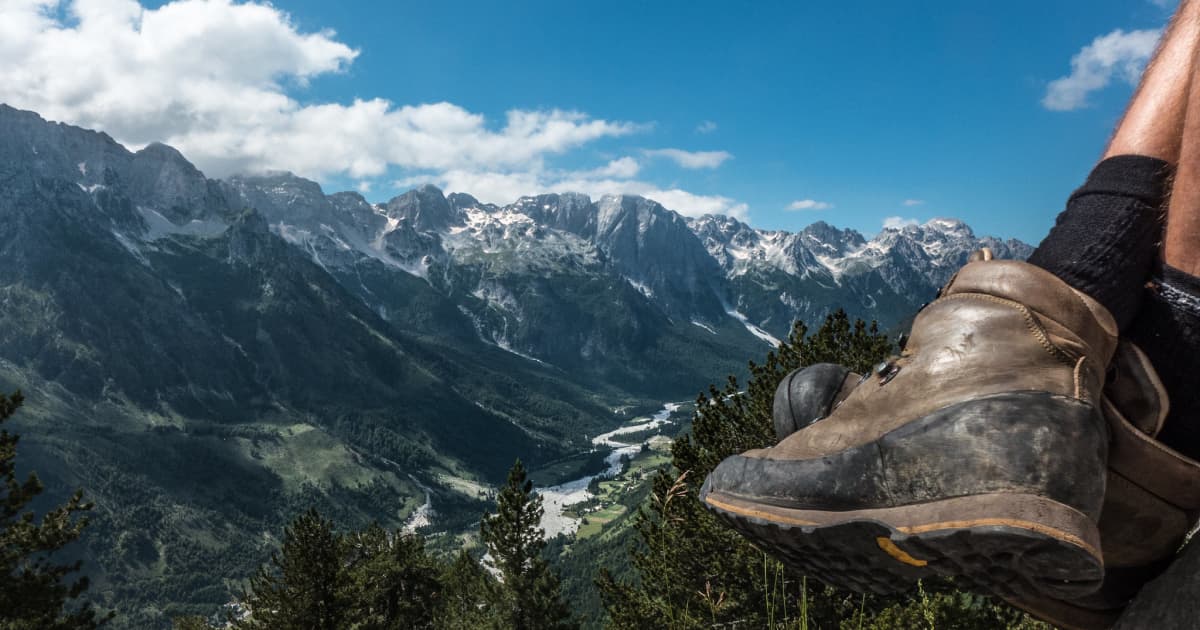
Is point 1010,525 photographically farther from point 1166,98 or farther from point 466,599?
point 466,599

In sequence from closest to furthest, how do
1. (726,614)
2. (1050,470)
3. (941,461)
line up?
(1050,470)
(941,461)
(726,614)

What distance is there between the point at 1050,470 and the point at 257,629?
113 ft

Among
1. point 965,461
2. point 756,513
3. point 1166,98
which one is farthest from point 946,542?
point 1166,98

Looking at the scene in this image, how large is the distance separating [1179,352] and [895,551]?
1.40m

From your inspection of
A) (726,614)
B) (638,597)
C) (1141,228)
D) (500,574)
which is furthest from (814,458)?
(500,574)

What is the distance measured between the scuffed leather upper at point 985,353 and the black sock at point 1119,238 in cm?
12

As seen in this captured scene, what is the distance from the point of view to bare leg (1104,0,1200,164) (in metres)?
2.52

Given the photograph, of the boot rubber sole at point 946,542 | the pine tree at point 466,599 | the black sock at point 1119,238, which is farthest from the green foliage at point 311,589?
the black sock at point 1119,238

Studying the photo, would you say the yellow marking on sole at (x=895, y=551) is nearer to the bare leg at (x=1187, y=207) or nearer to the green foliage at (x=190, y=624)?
the bare leg at (x=1187, y=207)

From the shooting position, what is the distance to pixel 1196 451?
2377mm

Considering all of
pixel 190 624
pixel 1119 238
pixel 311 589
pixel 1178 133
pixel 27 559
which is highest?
pixel 1178 133

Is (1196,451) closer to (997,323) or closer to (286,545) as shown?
(997,323)

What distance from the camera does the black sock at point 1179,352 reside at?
2.35 metres

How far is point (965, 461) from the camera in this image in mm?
2189
